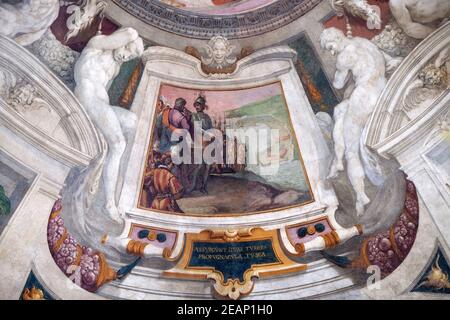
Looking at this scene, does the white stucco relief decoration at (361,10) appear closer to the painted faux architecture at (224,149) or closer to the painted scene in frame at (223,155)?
the painted faux architecture at (224,149)

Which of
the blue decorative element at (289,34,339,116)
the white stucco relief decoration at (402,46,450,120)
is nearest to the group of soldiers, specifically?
the blue decorative element at (289,34,339,116)

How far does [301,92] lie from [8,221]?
568cm

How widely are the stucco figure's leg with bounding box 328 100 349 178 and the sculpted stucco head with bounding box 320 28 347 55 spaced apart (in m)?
0.95

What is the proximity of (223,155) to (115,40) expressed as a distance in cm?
290

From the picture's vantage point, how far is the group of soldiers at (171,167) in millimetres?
13508

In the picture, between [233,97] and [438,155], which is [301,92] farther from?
[438,155]

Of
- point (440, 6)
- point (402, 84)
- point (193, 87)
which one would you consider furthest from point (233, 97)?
point (440, 6)

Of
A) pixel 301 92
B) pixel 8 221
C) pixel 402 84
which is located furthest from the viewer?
pixel 301 92

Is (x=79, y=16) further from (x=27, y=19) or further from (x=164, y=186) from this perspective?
(x=164, y=186)

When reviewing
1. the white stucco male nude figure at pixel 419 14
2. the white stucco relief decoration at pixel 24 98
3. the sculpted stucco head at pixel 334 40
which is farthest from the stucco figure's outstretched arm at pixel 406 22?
the white stucco relief decoration at pixel 24 98

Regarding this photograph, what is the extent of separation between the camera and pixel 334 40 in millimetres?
13273

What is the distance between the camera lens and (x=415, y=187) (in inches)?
491

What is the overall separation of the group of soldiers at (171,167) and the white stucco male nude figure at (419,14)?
3.89m

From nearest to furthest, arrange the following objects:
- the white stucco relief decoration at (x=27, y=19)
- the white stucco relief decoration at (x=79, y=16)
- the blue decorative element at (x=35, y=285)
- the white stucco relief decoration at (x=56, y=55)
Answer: the blue decorative element at (x=35, y=285) → the white stucco relief decoration at (x=27, y=19) → the white stucco relief decoration at (x=56, y=55) → the white stucco relief decoration at (x=79, y=16)
